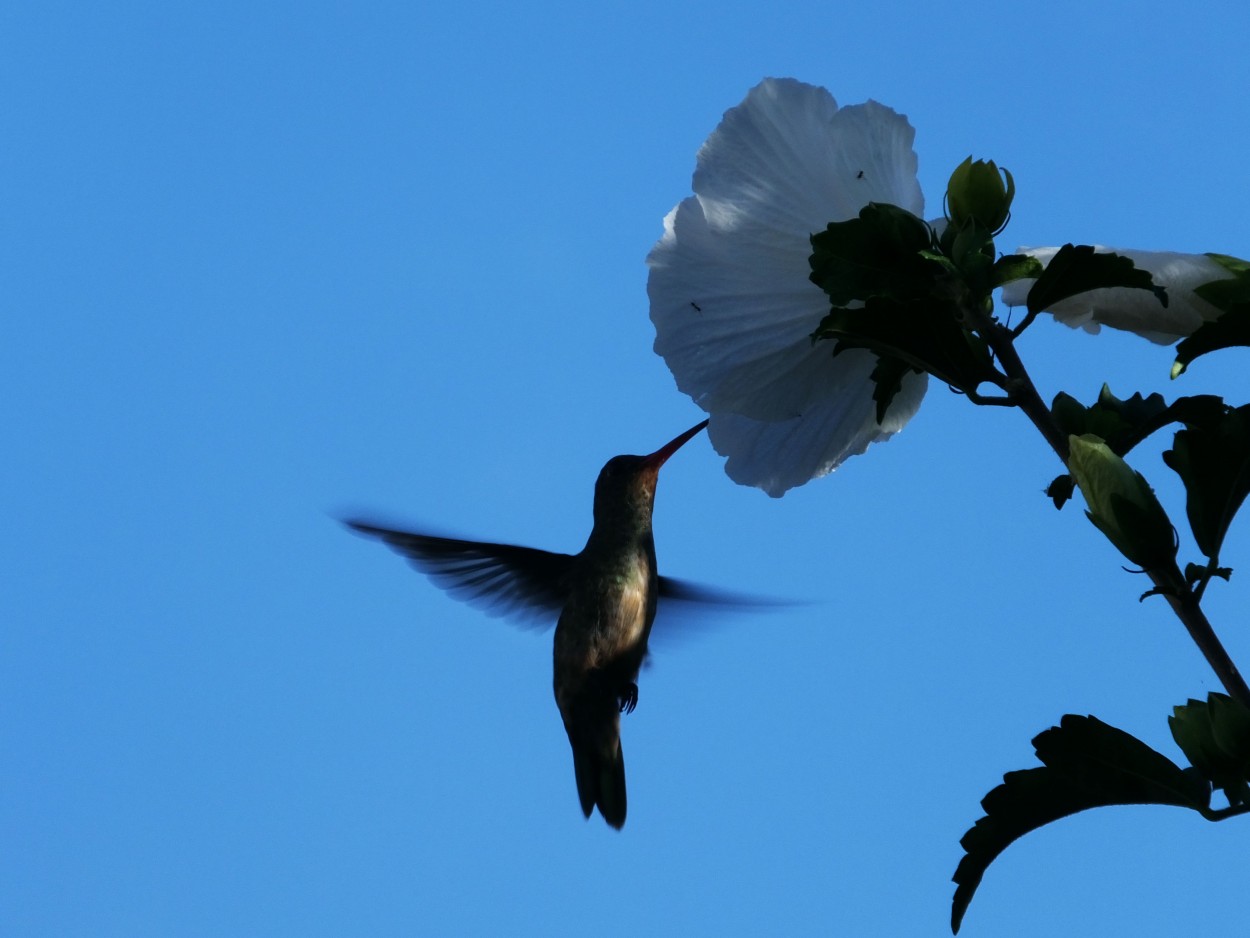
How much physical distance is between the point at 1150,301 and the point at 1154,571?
39 centimetres

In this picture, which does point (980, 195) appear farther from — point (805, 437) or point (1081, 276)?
point (805, 437)

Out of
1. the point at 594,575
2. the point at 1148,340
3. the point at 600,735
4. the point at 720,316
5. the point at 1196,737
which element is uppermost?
the point at 594,575

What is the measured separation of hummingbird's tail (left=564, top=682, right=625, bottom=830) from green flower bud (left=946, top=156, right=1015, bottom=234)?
7.76ft

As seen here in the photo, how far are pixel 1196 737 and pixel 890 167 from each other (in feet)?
2.08

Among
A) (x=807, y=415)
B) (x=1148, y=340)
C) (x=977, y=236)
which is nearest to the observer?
(x=977, y=236)

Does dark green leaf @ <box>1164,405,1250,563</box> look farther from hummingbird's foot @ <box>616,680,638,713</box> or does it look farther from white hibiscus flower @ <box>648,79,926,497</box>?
hummingbird's foot @ <box>616,680,638,713</box>

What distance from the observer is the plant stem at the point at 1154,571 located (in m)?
1.09

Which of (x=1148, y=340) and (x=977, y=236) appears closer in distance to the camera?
(x=977, y=236)

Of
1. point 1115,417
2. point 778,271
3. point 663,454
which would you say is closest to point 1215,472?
point 1115,417

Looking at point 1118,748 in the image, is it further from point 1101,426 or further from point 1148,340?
point 1148,340

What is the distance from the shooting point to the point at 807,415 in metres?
1.62

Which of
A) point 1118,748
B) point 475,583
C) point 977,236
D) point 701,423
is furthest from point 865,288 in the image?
point 475,583

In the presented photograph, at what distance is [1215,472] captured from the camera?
4.15 ft

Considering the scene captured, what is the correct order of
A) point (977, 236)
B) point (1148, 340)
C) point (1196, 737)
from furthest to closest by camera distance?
point (1148, 340), point (977, 236), point (1196, 737)
